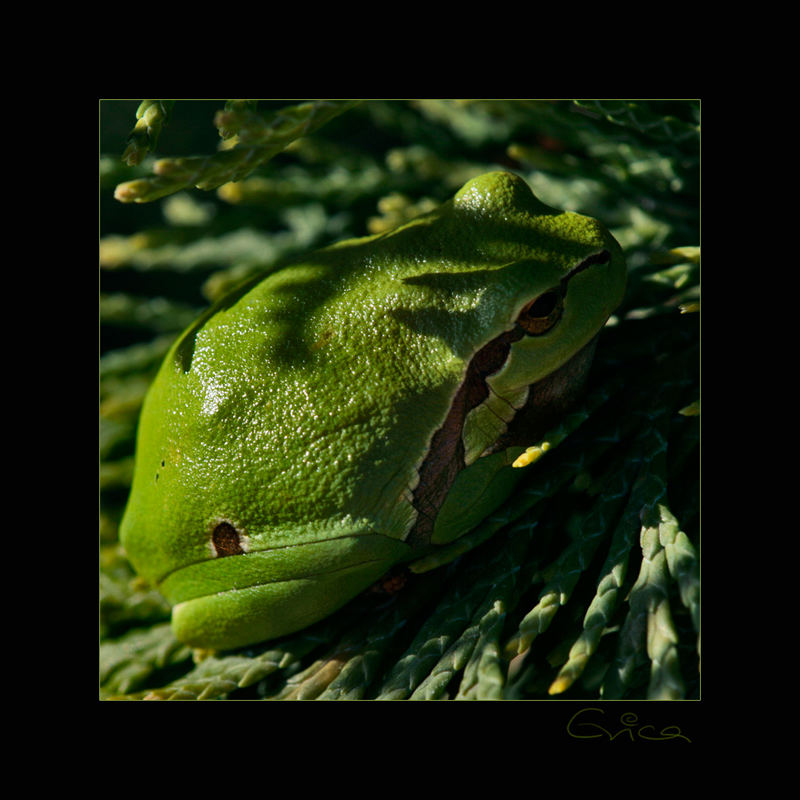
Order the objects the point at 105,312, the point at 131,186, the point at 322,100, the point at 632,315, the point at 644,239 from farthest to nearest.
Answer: the point at 105,312 → the point at 644,239 → the point at 632,315 → the point at 322,100 → the point at 131,186

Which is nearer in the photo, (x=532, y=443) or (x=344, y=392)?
(x=344, y=392)

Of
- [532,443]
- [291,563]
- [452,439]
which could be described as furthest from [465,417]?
[291,563]

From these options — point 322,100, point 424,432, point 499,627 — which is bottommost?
point 499,627

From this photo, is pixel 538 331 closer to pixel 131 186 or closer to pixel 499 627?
pixel 499 627

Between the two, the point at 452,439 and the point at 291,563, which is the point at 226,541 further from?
the point at 452,439

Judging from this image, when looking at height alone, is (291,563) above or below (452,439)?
below

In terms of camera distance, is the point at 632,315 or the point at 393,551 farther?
the point at 632,315

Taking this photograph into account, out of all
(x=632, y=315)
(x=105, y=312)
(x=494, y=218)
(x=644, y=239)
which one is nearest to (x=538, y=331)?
(x=494, y=218)

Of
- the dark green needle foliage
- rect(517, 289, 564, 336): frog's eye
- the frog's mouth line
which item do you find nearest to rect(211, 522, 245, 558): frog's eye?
the frog's mouth line
